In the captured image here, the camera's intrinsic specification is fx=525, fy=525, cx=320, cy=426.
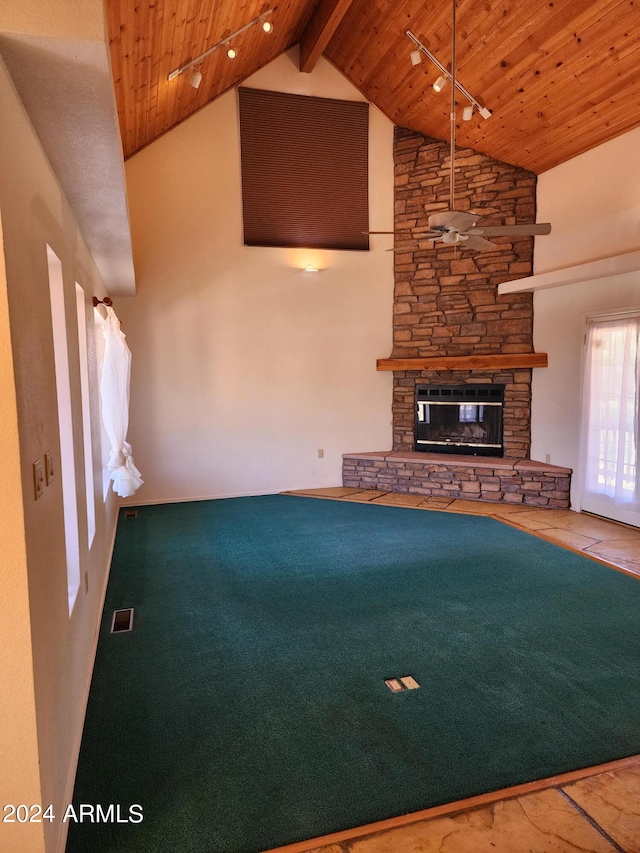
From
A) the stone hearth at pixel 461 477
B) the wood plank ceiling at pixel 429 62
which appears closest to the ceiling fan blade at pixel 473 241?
the wood plank ceiling at pixel 429 62

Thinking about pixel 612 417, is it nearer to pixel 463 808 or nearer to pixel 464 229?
pixel 464 229

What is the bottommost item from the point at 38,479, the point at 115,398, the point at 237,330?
the point at 38,479

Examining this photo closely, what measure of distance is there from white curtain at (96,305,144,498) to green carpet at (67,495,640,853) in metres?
0.67

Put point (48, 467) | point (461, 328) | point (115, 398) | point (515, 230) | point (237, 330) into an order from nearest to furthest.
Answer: point (48, 467), point (515, 230), point (115, 398), point (237, 330), point (461, 328)

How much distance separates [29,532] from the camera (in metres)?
1.47

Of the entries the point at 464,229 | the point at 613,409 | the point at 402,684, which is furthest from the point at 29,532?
the point at 613,409

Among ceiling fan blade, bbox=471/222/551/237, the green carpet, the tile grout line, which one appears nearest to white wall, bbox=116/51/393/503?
the green carpet

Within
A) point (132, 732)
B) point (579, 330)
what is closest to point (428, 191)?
point (579, 330)

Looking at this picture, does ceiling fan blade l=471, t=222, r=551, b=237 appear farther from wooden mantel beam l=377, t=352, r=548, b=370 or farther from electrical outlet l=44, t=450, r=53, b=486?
electrical outlet l=44, t=450, r=53, b=486

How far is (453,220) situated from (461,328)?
3.12m

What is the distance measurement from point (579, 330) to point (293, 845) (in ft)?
16.9

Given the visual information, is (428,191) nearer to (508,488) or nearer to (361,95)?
(361,95)

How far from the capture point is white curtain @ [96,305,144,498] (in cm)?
409

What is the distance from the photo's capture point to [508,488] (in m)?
5.80
